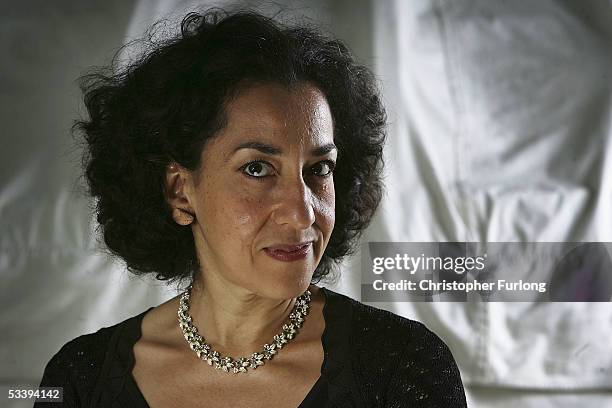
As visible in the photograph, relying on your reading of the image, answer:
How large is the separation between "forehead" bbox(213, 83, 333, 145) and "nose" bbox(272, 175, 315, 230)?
0.21 ft

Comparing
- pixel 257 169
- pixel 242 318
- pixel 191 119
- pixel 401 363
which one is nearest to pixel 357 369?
pixel 401 363

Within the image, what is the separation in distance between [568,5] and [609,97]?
0.20 meters

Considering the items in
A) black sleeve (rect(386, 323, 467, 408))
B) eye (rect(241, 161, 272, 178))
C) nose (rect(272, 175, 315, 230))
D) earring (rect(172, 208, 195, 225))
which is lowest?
black sleeve (rect(386, 323, 467, 408))

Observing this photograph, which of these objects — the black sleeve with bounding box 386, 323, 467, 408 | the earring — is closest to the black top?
the black sleeve with bounding box 386, 323, 467, 408

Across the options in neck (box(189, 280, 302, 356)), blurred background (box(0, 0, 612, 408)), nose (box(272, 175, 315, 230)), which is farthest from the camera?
blurred background (box(0, 0, 612, 408))

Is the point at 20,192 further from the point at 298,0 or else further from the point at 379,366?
the point at 379,366

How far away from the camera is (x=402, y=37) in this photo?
177 centimetres

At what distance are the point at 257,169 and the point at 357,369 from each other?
0.32 metres

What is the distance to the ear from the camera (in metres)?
1.40

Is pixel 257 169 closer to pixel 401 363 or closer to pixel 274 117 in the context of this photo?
pixel 274 117

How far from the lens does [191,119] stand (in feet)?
4.34

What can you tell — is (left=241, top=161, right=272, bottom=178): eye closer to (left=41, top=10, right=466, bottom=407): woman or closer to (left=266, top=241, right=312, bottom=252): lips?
(left=41, top=10, right=466, bottom=407): woman

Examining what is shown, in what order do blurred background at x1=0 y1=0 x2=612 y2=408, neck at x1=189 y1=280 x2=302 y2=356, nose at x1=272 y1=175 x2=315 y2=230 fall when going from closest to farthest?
1. nose at x1=272 y1=175 x2=315 y2=230
2. neck at x1=189 y1=280 x2=302 y2=356
3. blurred background at x1=0 y1=0 x2=612 y2=408

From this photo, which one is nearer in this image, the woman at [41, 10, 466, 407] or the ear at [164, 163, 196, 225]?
the woman at [41, 10, 466, 407]
